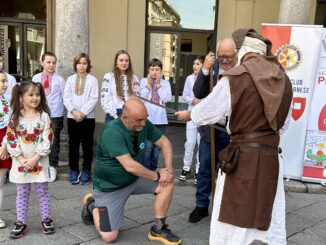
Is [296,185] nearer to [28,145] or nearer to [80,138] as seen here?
[80,138]

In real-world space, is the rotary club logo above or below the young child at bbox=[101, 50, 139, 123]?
above

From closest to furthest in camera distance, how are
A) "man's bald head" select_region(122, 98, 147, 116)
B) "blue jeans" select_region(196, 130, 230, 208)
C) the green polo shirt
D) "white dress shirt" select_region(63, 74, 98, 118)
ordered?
1. "man's bald head" select_region(122, 98, 147, 116)
2. the green polo shirt
3. "blue jeans" select_region(196, 130, 230, 208)
4. "white dress shirt" select_region(63, 74, 98, 118)

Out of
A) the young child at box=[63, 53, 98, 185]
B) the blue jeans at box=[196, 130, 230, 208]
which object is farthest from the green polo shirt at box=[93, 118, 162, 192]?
the young child at box=[63, 53, 98, 185]

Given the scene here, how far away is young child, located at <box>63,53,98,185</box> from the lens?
5109 mm

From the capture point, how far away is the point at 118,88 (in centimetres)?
509

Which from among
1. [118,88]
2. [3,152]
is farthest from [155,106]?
[3,152]

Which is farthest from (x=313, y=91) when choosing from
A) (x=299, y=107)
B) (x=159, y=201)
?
(x=159, y=201)

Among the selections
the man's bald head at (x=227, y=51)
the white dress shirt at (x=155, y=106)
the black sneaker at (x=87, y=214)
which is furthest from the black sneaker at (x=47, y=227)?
the man's bald head at (x=227, y=51)

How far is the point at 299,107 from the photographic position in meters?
5.41

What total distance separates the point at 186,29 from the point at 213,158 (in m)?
6.30

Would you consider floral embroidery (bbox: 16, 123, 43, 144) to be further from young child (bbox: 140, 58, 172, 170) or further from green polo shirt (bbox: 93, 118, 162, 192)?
young child (bbox: 140, 58, 172, 170)

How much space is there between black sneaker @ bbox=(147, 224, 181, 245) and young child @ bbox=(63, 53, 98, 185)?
1.85m

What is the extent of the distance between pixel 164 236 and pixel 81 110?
2.26 m

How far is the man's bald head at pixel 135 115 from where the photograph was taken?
326 centimetres
